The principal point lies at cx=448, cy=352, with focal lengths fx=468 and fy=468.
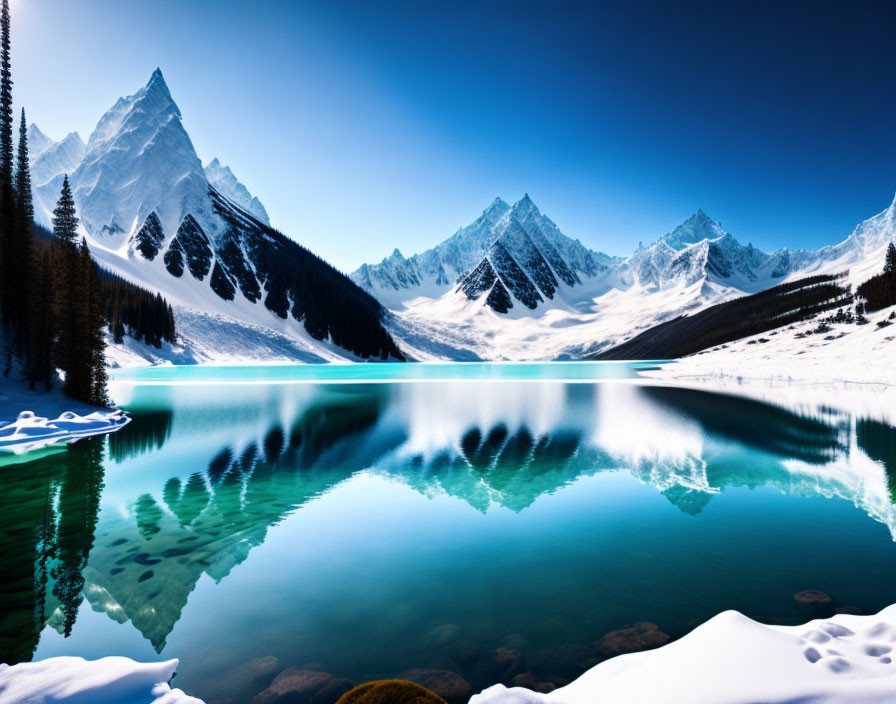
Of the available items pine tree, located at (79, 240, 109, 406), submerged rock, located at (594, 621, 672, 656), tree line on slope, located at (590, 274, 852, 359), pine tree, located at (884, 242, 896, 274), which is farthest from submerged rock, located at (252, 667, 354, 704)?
tree line on slope, located at (590, 274, 852, 359)

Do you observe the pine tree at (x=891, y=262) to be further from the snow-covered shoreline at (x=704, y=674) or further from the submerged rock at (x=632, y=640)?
the submerged rock at (x=632, y=640)

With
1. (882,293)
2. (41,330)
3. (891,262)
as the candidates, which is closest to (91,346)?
(41,330)

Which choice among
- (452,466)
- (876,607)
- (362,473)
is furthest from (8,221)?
(876,607)

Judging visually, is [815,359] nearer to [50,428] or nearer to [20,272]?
[50,428]

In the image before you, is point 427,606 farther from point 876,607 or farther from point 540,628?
point 876,607

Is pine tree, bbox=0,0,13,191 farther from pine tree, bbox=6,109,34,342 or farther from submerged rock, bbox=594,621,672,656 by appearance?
submerged rock, bbox=594,621,672,656

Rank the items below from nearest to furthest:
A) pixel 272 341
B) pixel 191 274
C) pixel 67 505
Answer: pixel 67 505
pixel 272 341
pixel 191 274

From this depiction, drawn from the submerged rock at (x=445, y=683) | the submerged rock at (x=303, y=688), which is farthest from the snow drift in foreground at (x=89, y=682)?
the submerged rock at (x=445, y=683)
